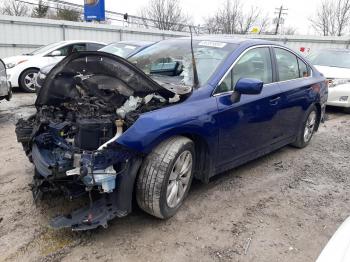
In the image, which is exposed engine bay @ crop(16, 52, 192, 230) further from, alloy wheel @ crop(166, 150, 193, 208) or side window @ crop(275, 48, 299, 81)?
side window @ crop(275, 48, 299, 81)

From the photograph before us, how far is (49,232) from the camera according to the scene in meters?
2.98

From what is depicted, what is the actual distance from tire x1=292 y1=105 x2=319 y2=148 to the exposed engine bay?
8.88 feet

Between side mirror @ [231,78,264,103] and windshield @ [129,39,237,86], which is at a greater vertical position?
windshield @ [129,39,237,86]

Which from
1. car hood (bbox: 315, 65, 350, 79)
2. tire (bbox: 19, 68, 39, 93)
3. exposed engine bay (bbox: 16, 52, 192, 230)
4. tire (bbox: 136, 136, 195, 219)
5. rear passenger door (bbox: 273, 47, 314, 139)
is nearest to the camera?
exposed engine bay (bbox: 16, 52, 192, 230)

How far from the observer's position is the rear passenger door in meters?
4.54

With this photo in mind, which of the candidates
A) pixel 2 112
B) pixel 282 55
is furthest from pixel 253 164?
pixel 2 112

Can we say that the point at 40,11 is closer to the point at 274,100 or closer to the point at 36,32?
the point at 36,32

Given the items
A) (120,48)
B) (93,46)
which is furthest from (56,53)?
(120,48)

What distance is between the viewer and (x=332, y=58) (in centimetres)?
937

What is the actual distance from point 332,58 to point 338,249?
28.1ft

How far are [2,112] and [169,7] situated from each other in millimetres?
34066

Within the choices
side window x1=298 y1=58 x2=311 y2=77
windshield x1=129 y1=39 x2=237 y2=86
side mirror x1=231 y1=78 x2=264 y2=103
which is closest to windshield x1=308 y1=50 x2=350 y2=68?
side window x1=298 y1=58 x2=311 y2=77

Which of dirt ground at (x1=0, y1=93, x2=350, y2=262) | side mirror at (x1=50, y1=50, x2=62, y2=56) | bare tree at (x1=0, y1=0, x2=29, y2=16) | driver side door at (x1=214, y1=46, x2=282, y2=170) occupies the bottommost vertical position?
dirt ground at (x1=0, y1=93, x2=350, y2=262)

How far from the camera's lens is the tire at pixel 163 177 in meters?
2.94
